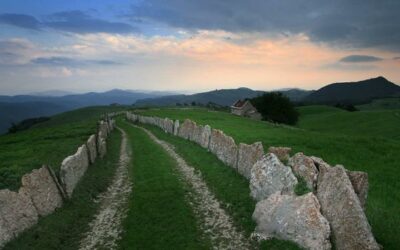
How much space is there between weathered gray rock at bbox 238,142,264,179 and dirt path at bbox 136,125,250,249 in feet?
8.25

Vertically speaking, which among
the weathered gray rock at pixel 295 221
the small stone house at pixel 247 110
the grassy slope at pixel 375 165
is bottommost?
the small stone house at pixel 247 110

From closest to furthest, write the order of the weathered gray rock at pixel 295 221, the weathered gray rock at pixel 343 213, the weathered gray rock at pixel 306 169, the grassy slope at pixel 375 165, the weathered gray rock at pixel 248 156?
the weathered gray rock at pixel 343 213, the weathered gray rock at pixel 295 221, the grassy slope at pixel 375 165, the weathered gray rock at pixel 306 169, the weathered gray rock at pixel 248 156

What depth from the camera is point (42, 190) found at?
58.6 feet

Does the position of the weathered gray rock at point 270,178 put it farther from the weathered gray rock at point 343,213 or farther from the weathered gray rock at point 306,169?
the weathered gray rock at point 343,213

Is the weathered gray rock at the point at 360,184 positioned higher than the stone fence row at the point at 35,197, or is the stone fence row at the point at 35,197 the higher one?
the weathered gray rock at the point at 360,184

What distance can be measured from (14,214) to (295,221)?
10556 mm

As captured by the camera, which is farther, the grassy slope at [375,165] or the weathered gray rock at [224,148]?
the weathered gray rock at [224,148]

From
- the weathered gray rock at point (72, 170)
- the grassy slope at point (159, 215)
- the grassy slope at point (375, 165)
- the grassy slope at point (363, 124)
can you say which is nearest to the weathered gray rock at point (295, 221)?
the grassy slope at point (375, 165)

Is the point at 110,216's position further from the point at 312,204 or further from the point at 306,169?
the point at 312,204

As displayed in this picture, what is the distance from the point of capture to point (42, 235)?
51.0 feet

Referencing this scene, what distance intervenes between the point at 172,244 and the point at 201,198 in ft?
19.2

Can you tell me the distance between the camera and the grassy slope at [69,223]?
15008mm

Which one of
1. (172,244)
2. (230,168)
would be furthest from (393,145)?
(172,244)

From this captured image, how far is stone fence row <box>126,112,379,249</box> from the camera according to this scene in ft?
43.0
